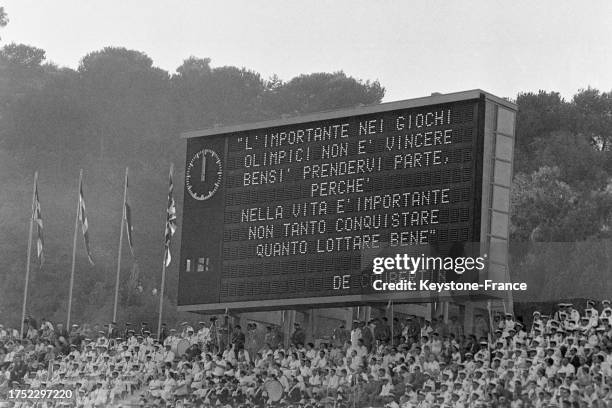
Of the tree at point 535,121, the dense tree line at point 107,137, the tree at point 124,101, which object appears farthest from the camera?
the tree at point 124,101

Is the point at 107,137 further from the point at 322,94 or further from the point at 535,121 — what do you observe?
the point at 535,121

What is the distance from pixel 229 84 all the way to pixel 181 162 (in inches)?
328

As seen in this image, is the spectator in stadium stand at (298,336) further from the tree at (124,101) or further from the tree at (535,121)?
the tree at (124,101)

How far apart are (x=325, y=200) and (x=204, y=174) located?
3318 millimetres

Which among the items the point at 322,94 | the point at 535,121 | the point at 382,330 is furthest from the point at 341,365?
the point at 322,94

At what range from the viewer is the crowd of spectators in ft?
80.5

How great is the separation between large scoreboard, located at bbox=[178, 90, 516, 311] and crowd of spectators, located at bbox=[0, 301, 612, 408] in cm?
103

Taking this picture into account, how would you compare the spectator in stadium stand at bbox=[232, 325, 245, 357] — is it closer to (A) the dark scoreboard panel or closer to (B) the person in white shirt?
(A) the dark scoreboard panel

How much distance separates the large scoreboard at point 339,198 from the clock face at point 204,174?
0.03 m

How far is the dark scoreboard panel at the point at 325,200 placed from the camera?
91.2ft

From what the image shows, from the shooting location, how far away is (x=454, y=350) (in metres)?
27.2

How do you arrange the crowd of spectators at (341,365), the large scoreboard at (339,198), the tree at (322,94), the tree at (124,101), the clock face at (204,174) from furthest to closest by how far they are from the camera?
the tree at (124,101) → the tree at (322,94) → the clock face at (204,174) → the large scoreboard at (339,198) → the crowd of spectators at (341,365)

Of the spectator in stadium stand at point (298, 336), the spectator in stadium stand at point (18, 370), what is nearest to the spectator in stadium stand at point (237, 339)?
the spectator in stadium stand at point (298, 336)

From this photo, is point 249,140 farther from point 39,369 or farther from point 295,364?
point 39,369
